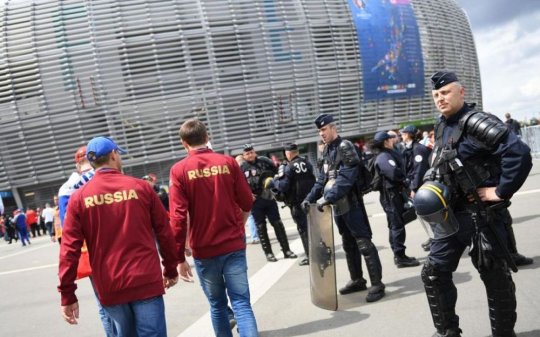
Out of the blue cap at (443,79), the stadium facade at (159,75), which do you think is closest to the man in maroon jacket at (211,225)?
the blue cap at (443,79)

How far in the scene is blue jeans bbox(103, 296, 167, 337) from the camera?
2.70 m

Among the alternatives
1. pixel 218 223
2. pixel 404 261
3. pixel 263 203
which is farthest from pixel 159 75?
pixel 218 223

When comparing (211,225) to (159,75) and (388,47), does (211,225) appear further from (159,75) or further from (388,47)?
(388,47)

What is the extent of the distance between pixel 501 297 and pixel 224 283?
195 cm

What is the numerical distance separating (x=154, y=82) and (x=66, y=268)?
30.0m

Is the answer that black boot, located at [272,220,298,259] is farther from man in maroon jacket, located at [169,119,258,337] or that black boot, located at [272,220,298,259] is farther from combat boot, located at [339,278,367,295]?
man in maroon jacket, located at [169,119,258,337]

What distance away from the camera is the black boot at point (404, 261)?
584cm

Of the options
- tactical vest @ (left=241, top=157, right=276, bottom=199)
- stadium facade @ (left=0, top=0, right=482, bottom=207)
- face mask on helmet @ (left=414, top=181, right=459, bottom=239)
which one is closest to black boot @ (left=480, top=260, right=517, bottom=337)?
face mask on helmet @ (left=414, top=181, right=459, bottom=239)

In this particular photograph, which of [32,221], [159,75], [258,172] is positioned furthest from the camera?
[159,75]

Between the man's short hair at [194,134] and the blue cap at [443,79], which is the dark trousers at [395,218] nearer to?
the blue cap at [443,79]

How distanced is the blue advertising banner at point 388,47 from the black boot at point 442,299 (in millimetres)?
34424

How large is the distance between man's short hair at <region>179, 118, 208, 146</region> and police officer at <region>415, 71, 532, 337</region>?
1.67 metres

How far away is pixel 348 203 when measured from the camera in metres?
4.71

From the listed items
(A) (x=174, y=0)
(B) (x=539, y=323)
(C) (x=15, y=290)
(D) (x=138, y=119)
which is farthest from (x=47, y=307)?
(A) (x=174, y=0)
